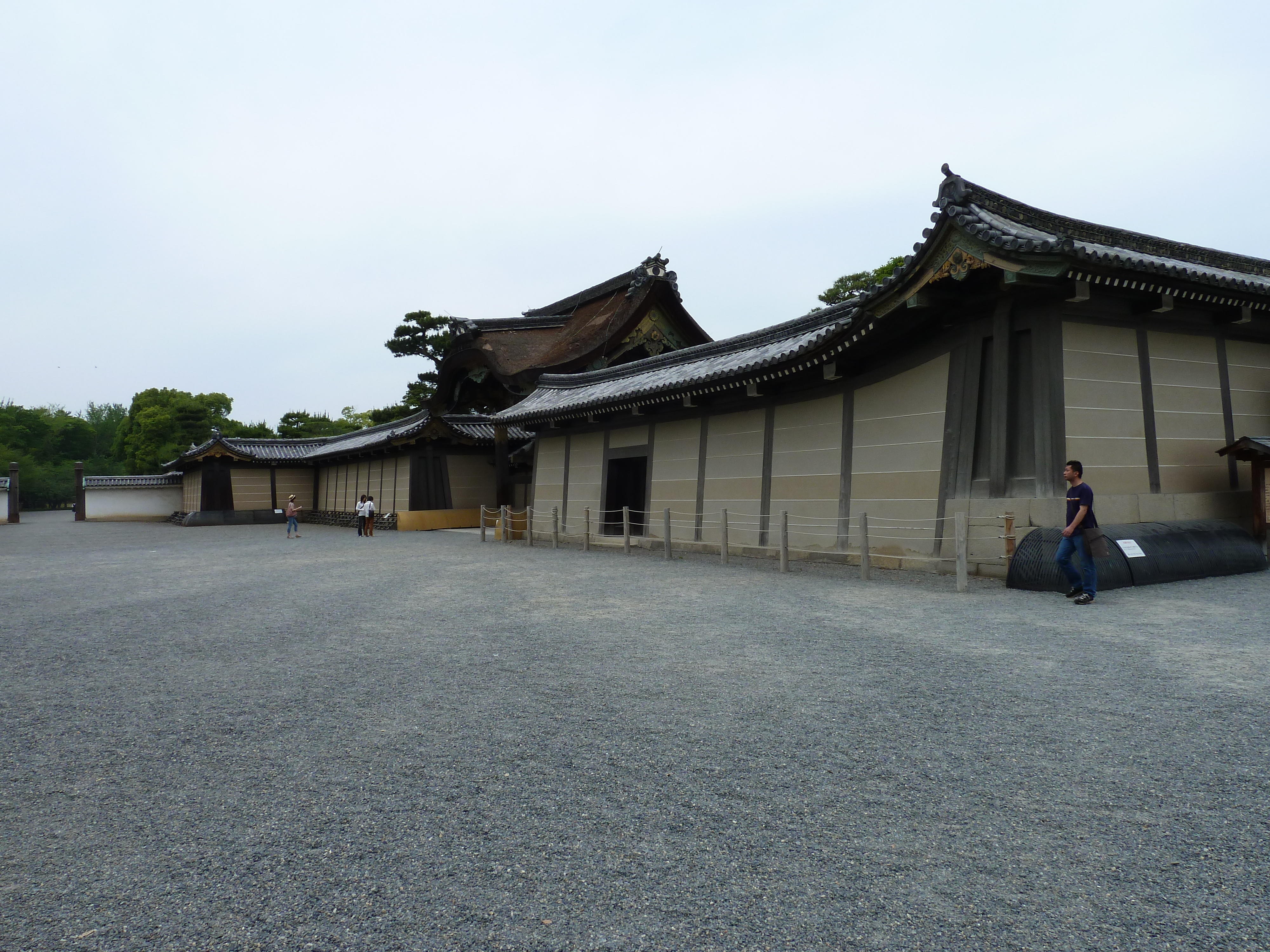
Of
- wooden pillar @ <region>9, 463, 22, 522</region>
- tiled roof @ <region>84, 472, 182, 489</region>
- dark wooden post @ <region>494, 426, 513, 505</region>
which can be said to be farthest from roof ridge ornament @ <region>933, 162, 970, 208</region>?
wooden pillar @ <region>9, 463, 22, 522</region>

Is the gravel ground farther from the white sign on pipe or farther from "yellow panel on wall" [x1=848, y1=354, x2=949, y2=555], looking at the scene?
"yellow panel on wall" [x1=848, y1=354, x2=949, y2=555]

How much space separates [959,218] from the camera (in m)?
7.81

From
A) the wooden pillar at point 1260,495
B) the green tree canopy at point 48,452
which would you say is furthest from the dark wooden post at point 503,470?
the green tree canopy at point 48,452

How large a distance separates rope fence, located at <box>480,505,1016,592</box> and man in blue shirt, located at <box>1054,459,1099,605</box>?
3.61ft

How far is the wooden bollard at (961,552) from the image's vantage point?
782cm

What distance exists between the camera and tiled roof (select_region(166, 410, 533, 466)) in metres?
22.7

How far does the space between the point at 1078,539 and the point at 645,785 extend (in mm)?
5737

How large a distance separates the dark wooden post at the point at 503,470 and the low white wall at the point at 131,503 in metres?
21.2

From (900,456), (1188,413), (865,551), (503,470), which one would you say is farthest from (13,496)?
(1188,413)

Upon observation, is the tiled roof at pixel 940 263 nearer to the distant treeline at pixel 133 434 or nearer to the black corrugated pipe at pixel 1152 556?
the black corrugated pipe at pixel 1152 556

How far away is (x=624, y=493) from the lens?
16.1 m

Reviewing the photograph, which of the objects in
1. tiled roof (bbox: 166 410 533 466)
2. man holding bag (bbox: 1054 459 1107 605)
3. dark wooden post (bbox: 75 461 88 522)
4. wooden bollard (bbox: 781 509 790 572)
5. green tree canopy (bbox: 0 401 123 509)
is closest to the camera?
man holding bag (bbox: 1054 459 1107 605)

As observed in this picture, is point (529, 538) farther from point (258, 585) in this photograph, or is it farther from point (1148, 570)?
point (1148, 570)

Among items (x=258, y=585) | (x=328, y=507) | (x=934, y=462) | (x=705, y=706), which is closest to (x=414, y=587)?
(x=258, y=585)
